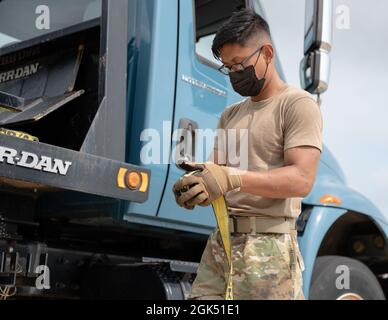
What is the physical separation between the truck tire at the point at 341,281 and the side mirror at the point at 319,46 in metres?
1.36

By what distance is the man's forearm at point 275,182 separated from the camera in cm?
205

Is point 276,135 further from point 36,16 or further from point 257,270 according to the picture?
point 36,16

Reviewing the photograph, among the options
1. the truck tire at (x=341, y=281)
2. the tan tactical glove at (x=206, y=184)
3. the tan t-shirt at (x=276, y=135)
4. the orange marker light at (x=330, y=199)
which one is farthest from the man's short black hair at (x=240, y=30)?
the truck tire at (x=341, y=281)

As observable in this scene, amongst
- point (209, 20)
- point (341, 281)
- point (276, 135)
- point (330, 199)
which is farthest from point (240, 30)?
point (341, 281)

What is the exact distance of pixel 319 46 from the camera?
10.2 feet

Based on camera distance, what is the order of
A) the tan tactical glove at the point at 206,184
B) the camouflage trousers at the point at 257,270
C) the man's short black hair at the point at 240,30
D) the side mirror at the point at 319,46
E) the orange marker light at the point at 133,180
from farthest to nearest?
the side mirror at the point at 319,46
the orange marker light at the point at 133,180
the man's short black hair at the point at 240,30
the camouflage trousers at the point at 257,270
the tan tactical glove at the point at 206,184

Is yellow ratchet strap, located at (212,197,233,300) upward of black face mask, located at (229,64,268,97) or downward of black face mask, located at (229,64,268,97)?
downward

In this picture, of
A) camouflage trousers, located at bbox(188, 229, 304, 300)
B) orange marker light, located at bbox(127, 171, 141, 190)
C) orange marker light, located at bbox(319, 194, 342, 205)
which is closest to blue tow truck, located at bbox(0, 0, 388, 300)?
orange marker light, located at bbox(127, 171, 141, 190)

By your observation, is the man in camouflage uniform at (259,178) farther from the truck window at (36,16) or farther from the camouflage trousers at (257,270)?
the truck window at (36,16)

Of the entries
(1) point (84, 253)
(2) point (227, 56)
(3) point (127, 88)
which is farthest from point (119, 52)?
(1) point (84, 253)

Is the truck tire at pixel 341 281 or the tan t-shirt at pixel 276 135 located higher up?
the tan t-shirt at pixel 276 135

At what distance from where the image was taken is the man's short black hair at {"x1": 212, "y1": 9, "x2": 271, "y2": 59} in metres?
2.25

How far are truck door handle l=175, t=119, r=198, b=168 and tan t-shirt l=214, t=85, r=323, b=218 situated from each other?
1005mm

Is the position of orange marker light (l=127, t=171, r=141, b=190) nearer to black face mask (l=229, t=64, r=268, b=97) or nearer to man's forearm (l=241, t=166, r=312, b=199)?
black face mask (l=229, t=64, r=268, b=97)
